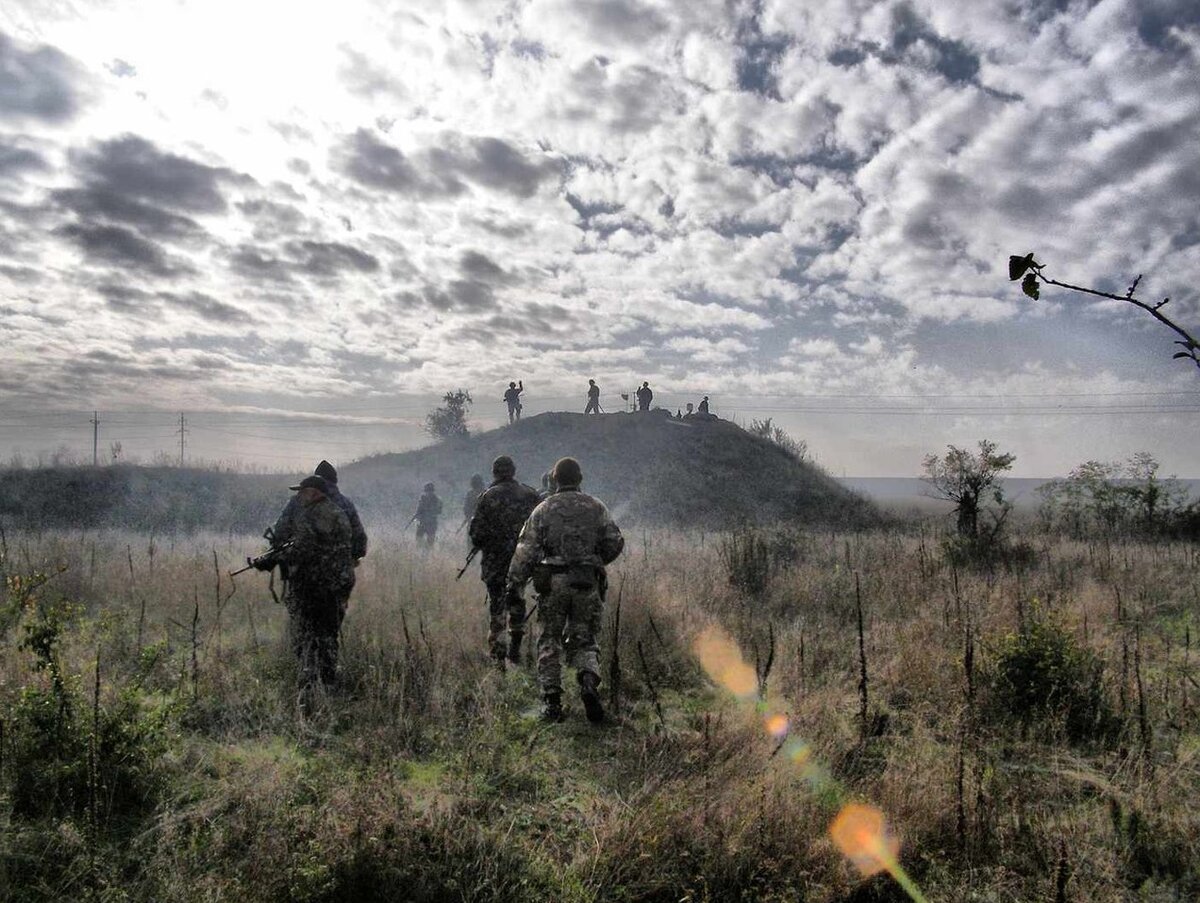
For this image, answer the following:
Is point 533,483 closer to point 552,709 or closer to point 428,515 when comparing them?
point 428,515

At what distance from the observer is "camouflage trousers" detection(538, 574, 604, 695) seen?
18.4 feet

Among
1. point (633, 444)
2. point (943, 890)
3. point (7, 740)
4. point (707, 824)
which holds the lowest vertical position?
point (943, 890)

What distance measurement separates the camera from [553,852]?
139 inches

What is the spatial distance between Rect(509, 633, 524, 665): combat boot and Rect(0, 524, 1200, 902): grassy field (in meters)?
0.19

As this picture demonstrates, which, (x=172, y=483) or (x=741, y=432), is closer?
(x=172, y=483)

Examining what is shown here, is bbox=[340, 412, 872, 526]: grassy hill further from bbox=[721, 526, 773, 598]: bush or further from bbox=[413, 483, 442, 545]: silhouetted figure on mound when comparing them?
bbox=[721, 526, 773, 598]: bush

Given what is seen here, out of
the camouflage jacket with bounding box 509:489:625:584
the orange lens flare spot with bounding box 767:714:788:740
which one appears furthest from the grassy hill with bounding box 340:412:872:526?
the orange lens flare spot with bounding box 767:714:788:740

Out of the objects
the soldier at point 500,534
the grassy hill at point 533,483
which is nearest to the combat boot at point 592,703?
the soldier at point 500,534

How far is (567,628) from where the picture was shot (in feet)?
19.0

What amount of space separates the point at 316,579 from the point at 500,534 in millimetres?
2033

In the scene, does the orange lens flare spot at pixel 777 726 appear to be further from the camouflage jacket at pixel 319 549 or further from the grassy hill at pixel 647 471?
the grassy hill at pixel 647 471

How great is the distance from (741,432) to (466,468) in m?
16.3

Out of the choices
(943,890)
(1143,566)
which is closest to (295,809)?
(943,890)

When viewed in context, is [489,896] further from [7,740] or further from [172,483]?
[172,483]
